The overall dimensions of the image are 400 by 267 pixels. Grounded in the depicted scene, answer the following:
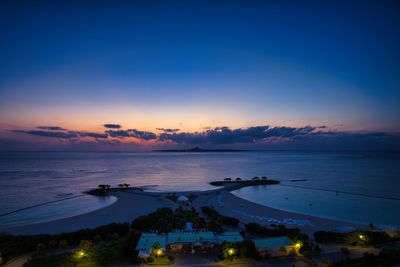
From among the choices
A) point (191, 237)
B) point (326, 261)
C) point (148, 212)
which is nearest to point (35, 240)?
point (191, 237)

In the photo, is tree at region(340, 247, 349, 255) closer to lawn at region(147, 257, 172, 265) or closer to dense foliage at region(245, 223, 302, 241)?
dense foliage at region(245, 223, 302, 241)

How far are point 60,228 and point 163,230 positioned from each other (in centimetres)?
1175

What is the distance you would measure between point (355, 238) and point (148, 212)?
2275cm

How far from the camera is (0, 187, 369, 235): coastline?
76.8 feet

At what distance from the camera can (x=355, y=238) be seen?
17.8m

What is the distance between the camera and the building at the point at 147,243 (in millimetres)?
15516

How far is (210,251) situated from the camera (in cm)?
1691

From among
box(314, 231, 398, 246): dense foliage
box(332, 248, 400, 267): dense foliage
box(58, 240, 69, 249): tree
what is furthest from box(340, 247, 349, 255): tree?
box(58, 240, 69, 249): tree

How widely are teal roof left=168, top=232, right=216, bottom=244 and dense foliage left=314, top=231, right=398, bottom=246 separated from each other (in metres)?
9.54

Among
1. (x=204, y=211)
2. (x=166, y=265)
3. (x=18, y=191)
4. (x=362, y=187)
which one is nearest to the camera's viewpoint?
(x=166, y=265)

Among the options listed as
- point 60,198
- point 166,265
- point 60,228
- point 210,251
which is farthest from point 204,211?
point 60,198

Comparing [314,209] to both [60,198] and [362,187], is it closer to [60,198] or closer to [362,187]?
[362,187]

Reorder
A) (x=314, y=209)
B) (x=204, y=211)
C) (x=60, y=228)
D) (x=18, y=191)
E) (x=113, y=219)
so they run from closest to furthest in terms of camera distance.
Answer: (x=60, y=228), (x=113, y=219), (x=204, y=211), (x=314, y=209), (x=18, y=191)

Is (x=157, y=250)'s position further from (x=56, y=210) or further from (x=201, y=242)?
(x=56, y=210)
